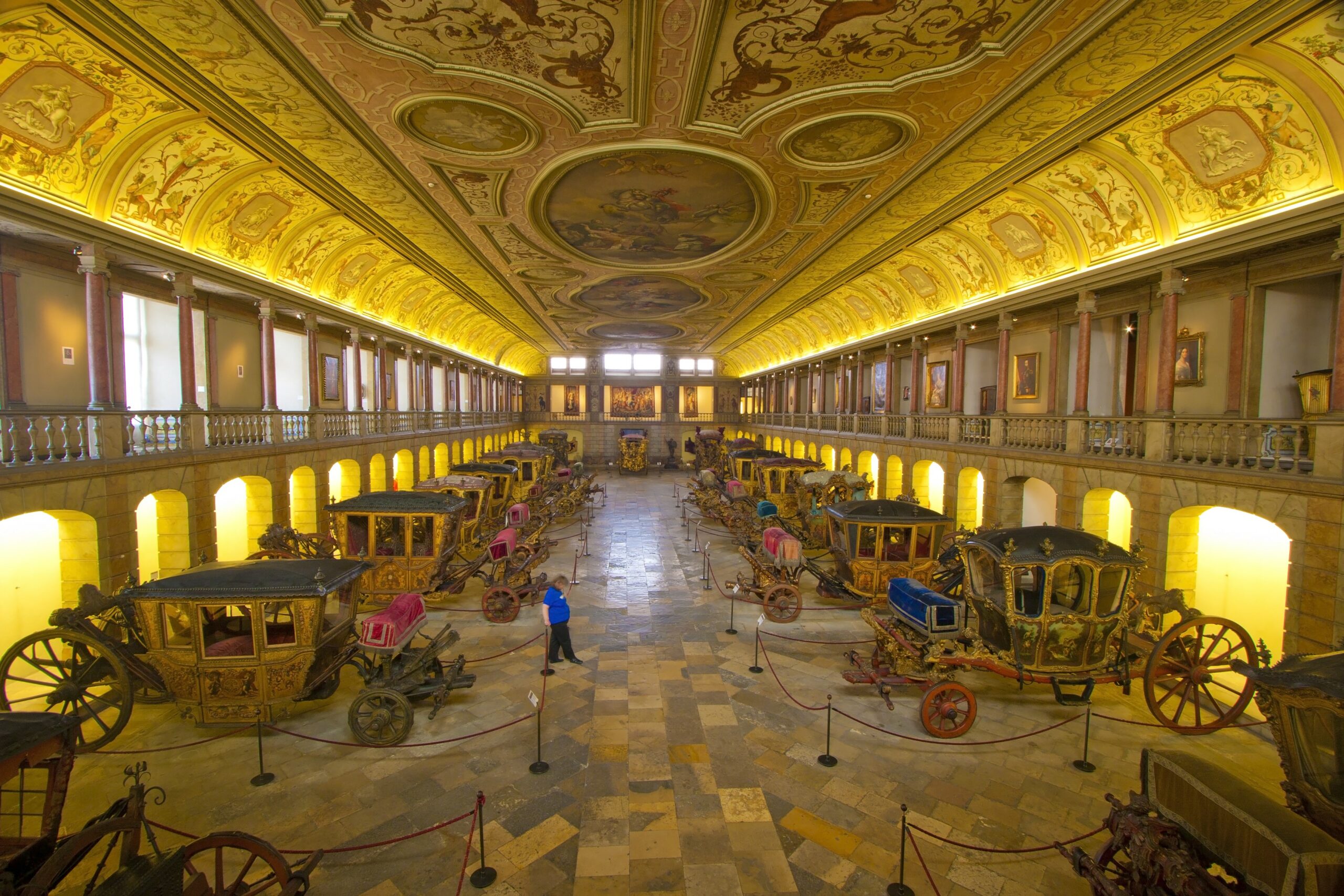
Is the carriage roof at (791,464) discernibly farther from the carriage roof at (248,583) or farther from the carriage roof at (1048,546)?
the carriage roof at (248,583)

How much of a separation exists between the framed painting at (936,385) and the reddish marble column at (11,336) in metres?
22.3

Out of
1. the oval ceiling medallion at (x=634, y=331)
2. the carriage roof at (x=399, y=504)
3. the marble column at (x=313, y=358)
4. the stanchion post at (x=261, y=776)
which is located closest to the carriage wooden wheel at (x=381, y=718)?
the stanchion post at (x=261, y=776)

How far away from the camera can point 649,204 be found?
43.6 ft

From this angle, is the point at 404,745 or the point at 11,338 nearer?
the point at 404,745

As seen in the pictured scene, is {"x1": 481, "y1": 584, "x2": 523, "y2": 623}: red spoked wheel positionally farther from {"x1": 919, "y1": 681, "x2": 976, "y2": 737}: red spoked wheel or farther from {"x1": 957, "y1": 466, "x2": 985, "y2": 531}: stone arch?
{"x1": 957, "y1": 466, "x2": 985, "y2": 531}: stone arch

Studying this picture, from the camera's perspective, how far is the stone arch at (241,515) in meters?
13.6

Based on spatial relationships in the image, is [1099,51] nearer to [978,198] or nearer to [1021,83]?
[1021,83]

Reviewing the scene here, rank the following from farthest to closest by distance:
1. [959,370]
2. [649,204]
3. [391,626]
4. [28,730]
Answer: [959,370] → [649,204] → [391,626] → [28,730]

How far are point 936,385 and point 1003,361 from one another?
5.14 meters

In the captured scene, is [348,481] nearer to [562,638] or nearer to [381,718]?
[562,638]

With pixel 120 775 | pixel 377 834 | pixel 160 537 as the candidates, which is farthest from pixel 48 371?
pixel 377 834

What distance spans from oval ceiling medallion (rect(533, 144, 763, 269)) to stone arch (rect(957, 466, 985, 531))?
8.90 m

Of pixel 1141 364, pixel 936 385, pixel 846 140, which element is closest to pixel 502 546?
pixel 846 140

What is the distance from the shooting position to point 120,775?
6.42m
